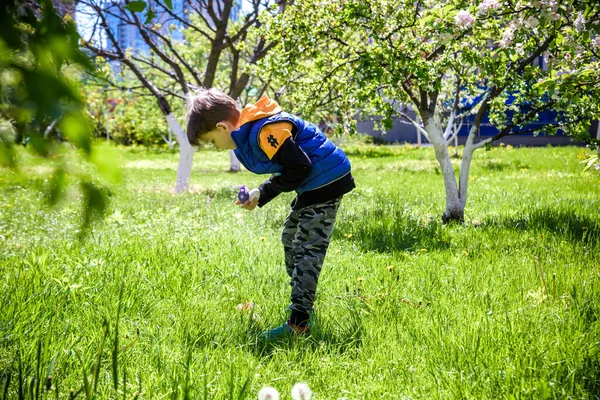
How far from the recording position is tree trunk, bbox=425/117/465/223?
5.30 meters

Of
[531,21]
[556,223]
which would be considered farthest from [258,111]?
[556,223]

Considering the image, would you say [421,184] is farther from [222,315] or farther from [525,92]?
[222,315]

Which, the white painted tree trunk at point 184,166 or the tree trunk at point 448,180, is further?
the white painted tree trunk at point 184,166

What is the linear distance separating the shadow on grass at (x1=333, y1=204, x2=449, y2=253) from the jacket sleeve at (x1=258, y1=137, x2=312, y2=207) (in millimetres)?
1779

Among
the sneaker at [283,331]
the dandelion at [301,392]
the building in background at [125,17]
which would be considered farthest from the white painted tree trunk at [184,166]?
the dandelion at [301,392]

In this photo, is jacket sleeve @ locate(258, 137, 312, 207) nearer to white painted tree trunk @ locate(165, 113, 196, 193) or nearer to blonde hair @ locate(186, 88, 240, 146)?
blonde hair @ locate(186, 88, 240, 146)

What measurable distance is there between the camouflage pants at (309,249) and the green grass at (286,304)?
0.63 feet

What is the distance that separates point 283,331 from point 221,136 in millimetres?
1050

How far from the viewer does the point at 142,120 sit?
25.7 meters

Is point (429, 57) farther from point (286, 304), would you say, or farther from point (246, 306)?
point (246, 306)

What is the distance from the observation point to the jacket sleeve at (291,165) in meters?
2.49

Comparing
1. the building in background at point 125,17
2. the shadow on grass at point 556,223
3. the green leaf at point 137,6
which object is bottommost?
the shadow on grass at point 556,223

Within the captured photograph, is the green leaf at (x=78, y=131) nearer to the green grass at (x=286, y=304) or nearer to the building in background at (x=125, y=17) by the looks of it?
the green grass at (x=286, y=304)

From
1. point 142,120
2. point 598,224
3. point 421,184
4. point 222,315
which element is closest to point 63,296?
point 222,315
